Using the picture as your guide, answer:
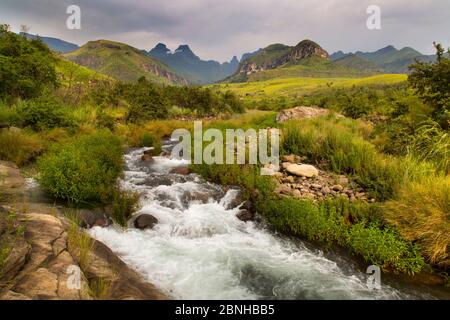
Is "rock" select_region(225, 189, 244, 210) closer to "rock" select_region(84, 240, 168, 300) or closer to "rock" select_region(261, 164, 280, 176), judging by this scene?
"rock" select_region(261, 164, 280, 176)

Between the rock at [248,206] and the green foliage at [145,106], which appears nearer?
the rock at [248,206]

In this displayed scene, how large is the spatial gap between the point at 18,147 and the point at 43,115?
4.07 m

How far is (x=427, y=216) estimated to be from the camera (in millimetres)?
5926

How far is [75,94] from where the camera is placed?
25.8 metres

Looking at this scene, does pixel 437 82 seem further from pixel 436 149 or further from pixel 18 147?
pixel 18 147

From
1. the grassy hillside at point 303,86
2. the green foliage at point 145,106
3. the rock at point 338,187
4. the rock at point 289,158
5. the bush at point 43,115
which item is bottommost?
the rock at point 338,187

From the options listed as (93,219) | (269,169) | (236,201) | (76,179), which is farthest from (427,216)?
(76,179)

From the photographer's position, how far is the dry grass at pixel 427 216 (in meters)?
5.68

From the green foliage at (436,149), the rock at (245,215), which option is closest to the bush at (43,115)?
the rock at (245,215)

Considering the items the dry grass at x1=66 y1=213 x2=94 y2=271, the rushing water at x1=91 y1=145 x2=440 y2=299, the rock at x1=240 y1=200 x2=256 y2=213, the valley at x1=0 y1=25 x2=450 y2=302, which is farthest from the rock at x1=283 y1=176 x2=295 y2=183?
the dry grass at x1=66 y1=213 x2=94 y2=271

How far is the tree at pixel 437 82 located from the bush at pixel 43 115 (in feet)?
52.8

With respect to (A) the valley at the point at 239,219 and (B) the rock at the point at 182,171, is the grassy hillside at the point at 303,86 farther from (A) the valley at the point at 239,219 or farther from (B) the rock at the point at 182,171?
(A) the valley at the point at 239,219
